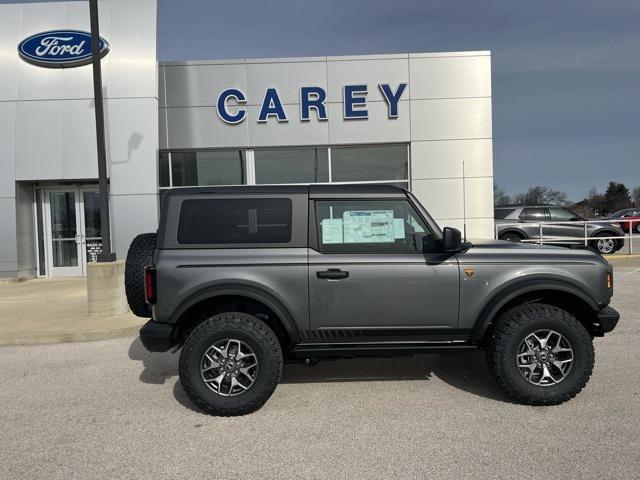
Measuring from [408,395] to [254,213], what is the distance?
84.1 inches

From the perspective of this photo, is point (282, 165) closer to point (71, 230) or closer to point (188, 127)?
point (188, 127)

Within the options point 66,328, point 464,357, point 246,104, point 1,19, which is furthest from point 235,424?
point 1,19

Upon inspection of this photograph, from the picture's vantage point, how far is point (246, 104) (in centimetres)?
1234

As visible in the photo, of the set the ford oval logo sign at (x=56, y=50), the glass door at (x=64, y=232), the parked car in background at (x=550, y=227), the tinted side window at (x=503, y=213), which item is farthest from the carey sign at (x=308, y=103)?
the parked car in background at (x=550, y=227)

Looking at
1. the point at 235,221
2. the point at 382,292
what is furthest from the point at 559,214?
the point at 235,221

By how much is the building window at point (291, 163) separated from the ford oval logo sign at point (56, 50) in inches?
191

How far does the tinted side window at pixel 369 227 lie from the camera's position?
3879 mm

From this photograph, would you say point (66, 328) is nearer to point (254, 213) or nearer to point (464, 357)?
point (254, 213)

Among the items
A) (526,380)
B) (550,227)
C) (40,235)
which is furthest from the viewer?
(550,227)

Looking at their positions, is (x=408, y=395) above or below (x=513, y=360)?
below

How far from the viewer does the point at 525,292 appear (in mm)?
3771

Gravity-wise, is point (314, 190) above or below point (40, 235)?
above

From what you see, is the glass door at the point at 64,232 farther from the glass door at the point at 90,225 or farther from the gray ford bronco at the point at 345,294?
the gray ford bronco at the point at 345,294

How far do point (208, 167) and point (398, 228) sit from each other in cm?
976
